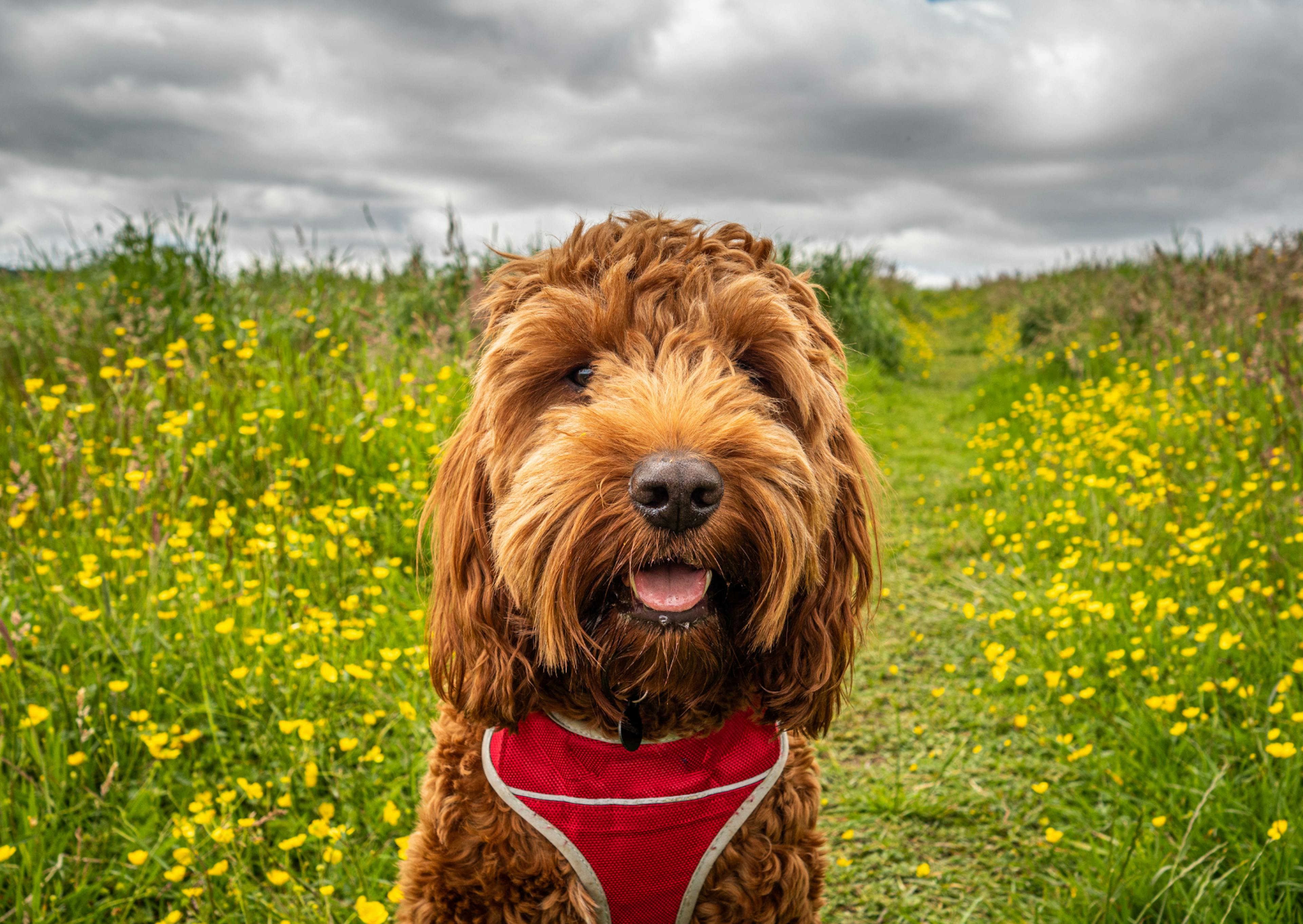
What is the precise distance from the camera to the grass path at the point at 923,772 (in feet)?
9.34

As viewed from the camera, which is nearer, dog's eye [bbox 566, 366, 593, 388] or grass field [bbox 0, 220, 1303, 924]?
dog's eye [bbox 566, 366, 593, 388]

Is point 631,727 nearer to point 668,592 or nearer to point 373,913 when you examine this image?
point 668,592

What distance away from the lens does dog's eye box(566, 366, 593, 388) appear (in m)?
2.00

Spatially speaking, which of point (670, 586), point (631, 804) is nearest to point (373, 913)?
point (631, 804)

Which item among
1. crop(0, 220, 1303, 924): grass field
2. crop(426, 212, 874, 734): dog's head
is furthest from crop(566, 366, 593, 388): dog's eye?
crop(0, 220, 1303, 924): grass field

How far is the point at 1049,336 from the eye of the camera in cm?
1007

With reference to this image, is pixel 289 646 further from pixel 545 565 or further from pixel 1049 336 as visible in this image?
pixel 1049 336

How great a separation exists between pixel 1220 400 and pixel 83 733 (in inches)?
241

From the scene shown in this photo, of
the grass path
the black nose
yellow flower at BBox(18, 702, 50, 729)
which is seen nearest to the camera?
the black nose

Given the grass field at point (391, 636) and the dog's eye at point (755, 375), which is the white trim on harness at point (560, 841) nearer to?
the grass field at point (391, 636)

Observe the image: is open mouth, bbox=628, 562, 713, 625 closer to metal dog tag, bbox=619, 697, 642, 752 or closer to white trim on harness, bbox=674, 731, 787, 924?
metal dog tag, bbox=619, 697, 642, 752

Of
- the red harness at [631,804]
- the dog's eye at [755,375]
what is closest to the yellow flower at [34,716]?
the red harness at [631,804]

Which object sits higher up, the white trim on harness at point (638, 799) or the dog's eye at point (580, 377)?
the dog's eye at point (580, 377)

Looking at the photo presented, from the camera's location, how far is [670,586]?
177 cm
